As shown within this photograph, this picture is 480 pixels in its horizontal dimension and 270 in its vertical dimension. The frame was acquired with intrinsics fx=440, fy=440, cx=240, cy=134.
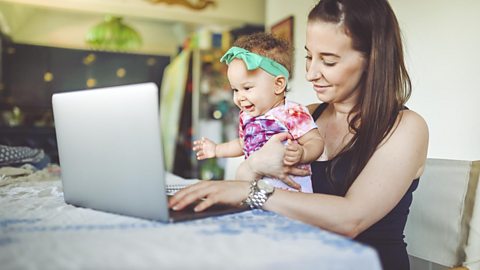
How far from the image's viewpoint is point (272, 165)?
1117mm

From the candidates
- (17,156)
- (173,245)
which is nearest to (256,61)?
(173,245)

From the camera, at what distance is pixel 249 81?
49.1 inches

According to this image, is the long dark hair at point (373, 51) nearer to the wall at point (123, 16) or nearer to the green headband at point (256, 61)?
the green headband at point (256, 61)

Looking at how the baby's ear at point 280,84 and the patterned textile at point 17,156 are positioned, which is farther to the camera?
the patterned textile at point 17,156

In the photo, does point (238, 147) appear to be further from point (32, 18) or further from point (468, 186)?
point (32, 18)

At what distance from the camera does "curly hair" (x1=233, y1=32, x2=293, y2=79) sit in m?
1.28

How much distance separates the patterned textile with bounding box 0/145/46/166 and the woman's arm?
1341 mm

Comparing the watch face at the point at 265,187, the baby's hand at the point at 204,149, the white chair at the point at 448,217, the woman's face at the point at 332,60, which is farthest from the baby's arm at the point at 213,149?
the white chair at the point at 448,217

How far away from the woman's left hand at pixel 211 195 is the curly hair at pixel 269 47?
1.61ft

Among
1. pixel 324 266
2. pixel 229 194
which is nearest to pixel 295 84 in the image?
pixel 229 194

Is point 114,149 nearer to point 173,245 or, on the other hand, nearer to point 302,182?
point 173,245

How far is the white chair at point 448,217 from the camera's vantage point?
1.25 meters

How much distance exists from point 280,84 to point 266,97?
0.20 feet

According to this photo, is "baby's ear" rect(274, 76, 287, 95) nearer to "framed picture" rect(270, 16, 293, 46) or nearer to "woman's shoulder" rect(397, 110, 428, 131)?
"woman's shoulder" rect(397, 110, 428, 131)
